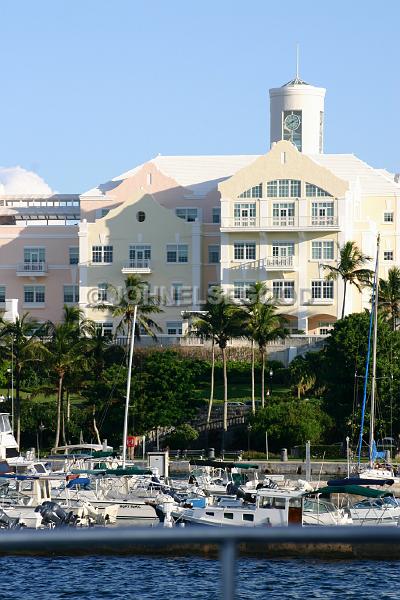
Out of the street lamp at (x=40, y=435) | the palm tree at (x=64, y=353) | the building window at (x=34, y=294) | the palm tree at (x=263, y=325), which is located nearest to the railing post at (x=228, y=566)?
the palm tree at (x=64, y=353)

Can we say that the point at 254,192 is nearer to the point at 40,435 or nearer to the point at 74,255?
the point at 74,255

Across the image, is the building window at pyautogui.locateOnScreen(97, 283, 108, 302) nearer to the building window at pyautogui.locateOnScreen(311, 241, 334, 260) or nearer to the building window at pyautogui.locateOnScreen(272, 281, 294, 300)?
the building window at pyautogui.locateOnScreen(272, 281, 294, 300)

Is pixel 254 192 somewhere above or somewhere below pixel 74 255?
above

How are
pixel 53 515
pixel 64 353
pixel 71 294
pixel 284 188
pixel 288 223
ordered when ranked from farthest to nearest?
1. pixel 71 294
2. pixel 284 188
3. pixel 288 223
4. pixel 64 353
5. pixel 53 515

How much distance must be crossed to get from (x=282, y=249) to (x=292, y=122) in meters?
22.9

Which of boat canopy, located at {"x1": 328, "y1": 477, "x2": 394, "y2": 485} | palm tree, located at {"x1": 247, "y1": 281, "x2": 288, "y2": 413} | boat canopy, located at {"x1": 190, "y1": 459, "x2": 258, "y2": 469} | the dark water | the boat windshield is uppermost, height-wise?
Answer: palm tree, located at {"x1": 247, "y1": 281, "x2": 288, "y2": 413}

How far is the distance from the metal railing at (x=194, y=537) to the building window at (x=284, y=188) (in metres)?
104

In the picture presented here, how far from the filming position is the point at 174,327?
111 metres

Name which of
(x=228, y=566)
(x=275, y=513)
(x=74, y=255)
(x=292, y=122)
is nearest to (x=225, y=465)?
(x=275, y=513)

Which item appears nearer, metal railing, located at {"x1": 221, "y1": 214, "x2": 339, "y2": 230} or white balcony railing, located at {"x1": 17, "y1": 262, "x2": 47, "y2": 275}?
metal railing, located at {"x1": 221, "y1": 214, "x2": 339, "y2": 230}

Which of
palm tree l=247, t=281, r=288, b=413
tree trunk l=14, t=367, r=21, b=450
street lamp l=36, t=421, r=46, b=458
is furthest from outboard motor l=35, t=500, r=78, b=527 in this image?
palm tree l=247, t=281, r=288, b=413

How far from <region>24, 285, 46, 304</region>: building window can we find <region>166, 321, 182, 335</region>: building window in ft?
48.9

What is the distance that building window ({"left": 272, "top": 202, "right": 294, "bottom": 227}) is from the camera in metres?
111

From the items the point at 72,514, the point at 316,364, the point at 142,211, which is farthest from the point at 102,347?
the point at 72,514
